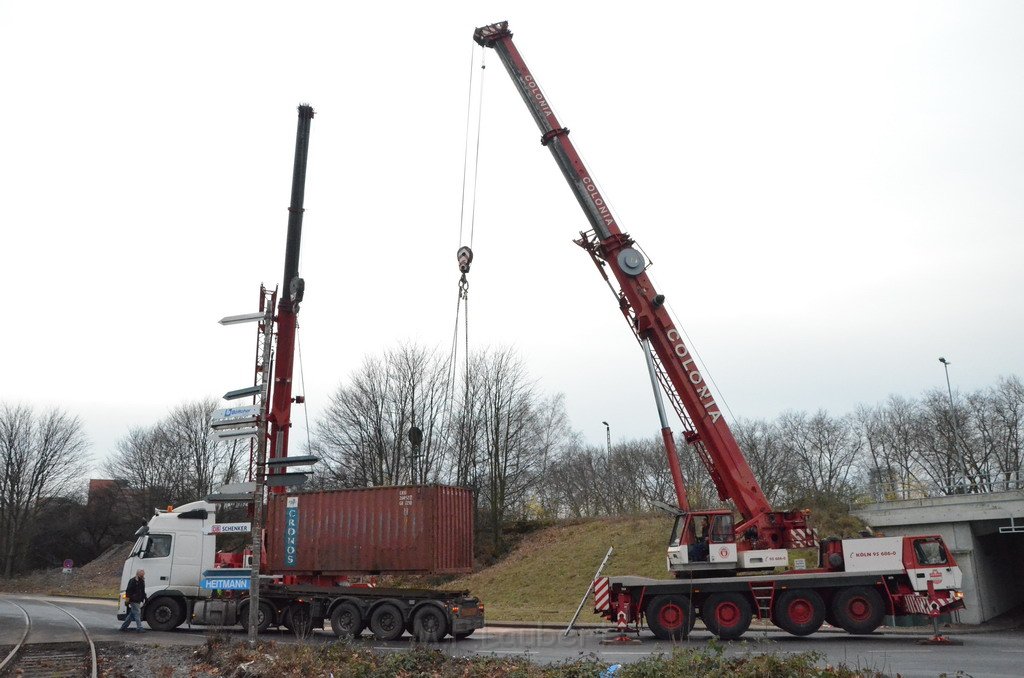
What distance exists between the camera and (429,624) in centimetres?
1659

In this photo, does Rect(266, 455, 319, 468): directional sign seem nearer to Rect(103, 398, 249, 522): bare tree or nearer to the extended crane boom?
the extended crane boom

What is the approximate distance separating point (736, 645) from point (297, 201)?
17.0m

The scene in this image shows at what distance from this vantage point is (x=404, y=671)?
11250 mm

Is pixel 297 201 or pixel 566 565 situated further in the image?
pixel 566 565

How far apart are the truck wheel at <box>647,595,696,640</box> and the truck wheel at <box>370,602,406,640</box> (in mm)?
5629

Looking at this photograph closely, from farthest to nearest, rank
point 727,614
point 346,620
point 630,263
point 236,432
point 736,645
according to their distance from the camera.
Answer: point 630,263 < point 346,620 < point 727,614 < point 736,645 < point 236,432

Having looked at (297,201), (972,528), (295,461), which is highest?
(297,201)

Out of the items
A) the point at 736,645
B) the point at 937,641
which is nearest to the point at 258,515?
the point at 736,645

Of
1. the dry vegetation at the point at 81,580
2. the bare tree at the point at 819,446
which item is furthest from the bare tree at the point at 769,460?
the dry vegetation at the point at 81,580

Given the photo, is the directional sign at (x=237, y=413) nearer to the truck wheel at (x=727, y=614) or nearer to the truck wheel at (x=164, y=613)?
the truck wheel at (x=164, y=613)

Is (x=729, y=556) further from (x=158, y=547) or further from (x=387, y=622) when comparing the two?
(x=158, y=547)

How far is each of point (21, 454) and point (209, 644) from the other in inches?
2389

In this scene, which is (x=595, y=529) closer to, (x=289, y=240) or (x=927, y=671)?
(x=289, y=240)

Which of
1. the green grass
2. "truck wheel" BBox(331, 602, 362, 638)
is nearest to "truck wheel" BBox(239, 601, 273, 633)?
"truck wheel" BBox(331, 602, 362, 638)
